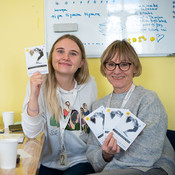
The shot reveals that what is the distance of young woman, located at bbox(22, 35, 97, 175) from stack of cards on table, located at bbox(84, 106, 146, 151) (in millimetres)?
330

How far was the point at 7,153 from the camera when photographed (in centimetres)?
97

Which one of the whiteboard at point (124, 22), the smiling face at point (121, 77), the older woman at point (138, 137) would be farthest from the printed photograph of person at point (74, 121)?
the whiteboard at point (124, 22)

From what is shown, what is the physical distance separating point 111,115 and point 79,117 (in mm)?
410

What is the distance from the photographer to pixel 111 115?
4.26ft

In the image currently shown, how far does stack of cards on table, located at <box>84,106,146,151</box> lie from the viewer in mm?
1232

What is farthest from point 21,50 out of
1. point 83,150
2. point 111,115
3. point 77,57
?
point 111,115

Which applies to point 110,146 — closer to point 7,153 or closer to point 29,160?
point 29,160

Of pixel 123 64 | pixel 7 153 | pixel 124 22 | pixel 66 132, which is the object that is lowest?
pixel 66 132

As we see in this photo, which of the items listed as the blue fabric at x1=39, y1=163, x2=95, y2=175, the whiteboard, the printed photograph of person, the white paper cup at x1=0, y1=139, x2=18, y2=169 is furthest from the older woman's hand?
the whiteboard

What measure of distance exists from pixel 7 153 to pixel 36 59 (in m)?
0.66

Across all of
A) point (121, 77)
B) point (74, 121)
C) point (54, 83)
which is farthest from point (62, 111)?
point (121, 77)

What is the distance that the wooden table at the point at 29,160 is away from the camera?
948mm

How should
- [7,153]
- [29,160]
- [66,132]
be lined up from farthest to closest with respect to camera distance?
1. [66,132]
2. [29,160]
3. [7,153]

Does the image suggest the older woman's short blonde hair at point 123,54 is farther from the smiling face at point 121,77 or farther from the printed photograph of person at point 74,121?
the printed photograph of person at point 74,121
